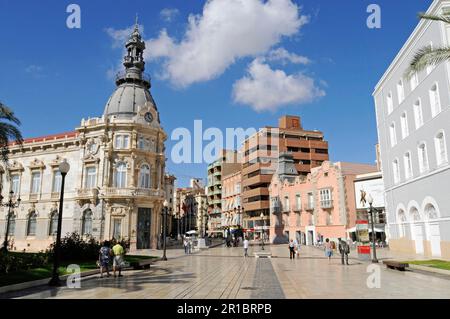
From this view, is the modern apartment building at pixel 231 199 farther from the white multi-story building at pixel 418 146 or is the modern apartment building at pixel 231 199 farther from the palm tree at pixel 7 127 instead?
the palm tree at pixel 7 127

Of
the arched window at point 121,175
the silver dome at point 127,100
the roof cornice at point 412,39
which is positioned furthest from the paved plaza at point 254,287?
the silver dome at point 127,100

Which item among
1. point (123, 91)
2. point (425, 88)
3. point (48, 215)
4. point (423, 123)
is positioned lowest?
point (48, 215)

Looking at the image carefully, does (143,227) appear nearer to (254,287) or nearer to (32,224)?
(32,224)

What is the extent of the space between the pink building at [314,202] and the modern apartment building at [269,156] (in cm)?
937

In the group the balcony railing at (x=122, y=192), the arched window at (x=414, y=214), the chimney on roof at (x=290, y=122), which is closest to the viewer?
the arched window at (x=414, y=214)

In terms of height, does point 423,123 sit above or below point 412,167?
above

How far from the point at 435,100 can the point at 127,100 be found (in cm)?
3236

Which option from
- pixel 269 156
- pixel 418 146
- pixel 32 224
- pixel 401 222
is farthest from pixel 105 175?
pixel 269 156

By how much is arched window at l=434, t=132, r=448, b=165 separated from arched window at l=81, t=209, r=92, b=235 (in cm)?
3434

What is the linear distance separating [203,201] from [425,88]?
293 ft

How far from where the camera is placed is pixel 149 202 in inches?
1608

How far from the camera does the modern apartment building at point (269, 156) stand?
234ft
